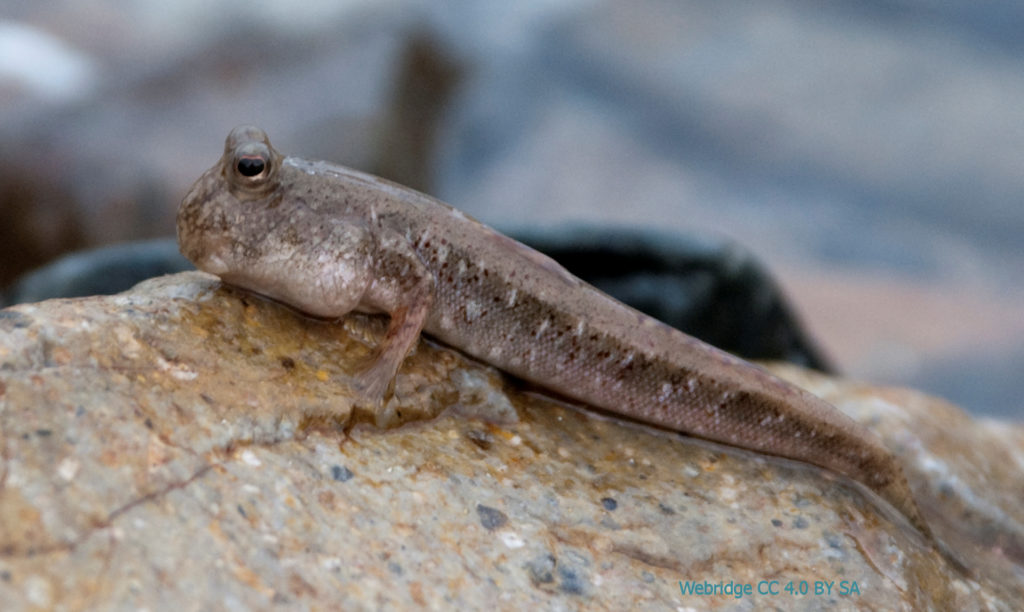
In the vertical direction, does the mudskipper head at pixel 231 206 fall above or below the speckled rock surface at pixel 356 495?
above

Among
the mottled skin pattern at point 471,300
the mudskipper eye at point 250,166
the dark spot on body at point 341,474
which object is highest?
the mudskipper eye at point 250,166

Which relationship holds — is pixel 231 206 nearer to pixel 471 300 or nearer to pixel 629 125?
pixel 471 300

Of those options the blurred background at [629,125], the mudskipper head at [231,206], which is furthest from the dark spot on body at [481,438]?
the blurred background at [629,125]

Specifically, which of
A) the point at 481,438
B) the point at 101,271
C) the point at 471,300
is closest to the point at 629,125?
the point at 101,271

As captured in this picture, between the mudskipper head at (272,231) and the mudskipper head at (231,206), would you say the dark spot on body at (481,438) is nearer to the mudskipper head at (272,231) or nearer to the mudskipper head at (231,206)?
the mudskipper head at (272,231)

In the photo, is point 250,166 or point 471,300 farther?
point 471,300
